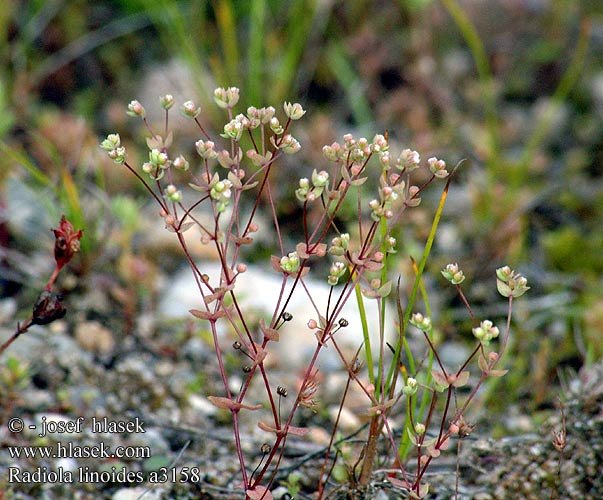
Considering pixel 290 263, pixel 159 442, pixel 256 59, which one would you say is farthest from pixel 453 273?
pixel 256 59

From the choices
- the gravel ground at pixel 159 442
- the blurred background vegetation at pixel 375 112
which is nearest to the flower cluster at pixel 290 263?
the gravel ground at pixel 159 442

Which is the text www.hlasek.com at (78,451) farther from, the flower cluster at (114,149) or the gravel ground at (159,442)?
the flower cluster at (114,149)

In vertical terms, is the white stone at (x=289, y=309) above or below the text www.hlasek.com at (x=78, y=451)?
above

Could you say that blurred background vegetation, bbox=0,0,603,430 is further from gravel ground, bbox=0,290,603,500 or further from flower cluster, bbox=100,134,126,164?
flower cluster, bbox=100,134,126,164

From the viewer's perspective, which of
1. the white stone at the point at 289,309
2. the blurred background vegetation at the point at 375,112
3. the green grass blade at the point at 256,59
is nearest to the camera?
the white stone at the point at 289,309

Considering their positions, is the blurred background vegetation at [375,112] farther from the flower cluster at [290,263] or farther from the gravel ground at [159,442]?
the flower cluster at [290,263]

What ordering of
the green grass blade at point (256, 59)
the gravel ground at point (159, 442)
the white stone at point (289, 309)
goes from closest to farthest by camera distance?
the gravel ground at point (159, 442) < the white stone at point (289, 309) < the green grass blade at point (256, 59)

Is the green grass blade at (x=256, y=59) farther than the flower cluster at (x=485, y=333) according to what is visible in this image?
Yes

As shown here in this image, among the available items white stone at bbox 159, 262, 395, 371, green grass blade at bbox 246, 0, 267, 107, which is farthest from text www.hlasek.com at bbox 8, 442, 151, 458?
green grass blade at bbox 246, 0, 267, 107

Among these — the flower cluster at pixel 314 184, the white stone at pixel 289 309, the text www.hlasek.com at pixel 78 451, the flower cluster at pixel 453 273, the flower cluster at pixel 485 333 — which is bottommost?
the flower cluster at pixel 485 333
